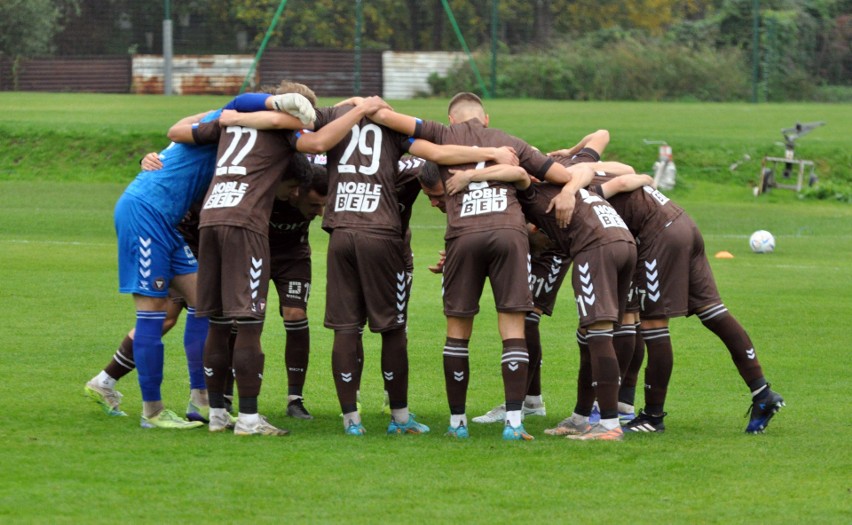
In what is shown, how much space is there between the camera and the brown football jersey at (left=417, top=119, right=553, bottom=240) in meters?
7.75

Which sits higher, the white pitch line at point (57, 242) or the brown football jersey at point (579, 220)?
the brown football jersey at point (579, 220)

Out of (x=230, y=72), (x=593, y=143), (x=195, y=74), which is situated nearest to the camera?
(x=593, y=143)

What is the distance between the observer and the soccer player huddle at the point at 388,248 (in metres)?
7.71

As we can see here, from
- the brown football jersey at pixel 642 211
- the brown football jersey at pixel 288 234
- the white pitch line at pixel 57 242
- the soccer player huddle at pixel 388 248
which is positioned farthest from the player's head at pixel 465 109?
the white pitch line at pixel 57 242

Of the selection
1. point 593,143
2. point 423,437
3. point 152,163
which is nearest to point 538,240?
point 593,143

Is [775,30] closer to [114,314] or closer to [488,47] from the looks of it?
[488,47]

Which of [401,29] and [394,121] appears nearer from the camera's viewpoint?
[394,121]

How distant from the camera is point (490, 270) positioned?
7.81m

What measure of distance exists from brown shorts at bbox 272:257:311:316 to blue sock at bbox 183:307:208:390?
0.64m

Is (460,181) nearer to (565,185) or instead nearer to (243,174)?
(565,185)

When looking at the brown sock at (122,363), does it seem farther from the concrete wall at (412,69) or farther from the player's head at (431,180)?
the concrete wall at (412,69)

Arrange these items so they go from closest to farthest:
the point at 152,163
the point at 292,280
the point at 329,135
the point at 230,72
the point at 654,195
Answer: the point at 329,135 → the point at 152,163 → the point at 654,195 → the point at 292,280 → the point at 230,72

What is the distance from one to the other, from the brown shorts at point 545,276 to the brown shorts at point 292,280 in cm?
Result: 165

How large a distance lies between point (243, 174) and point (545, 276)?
2441mm
